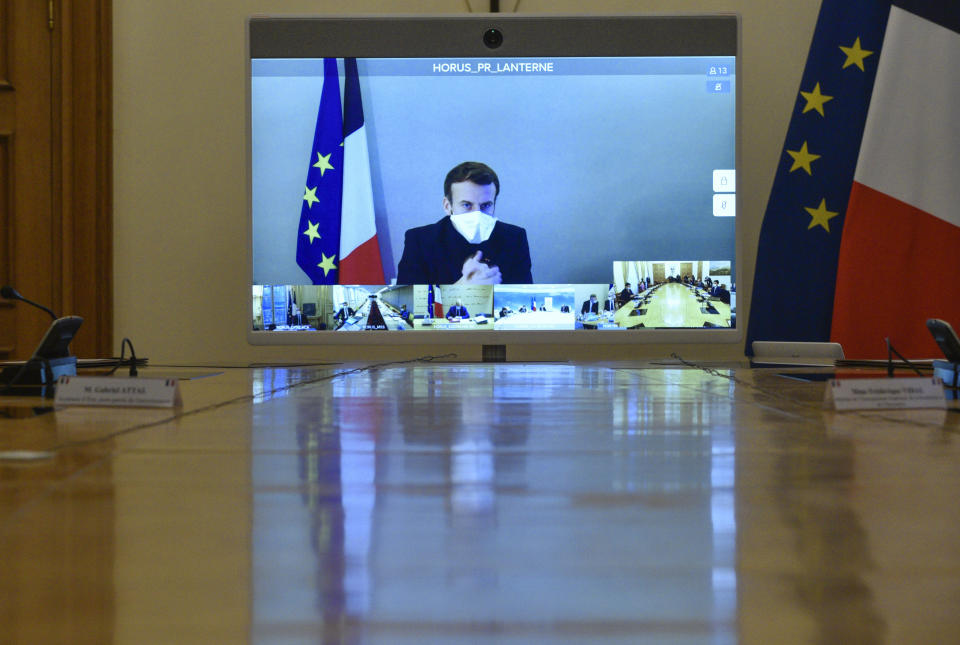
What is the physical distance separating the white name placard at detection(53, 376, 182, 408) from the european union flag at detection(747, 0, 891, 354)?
6.45 feet

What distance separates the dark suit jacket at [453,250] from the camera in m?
2.32

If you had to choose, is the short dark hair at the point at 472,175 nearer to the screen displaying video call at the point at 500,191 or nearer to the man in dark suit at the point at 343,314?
the screen displaying video call at the point at 500,191

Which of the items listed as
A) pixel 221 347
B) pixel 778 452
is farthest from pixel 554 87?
pixel 778 452

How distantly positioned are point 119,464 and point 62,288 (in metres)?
2.46

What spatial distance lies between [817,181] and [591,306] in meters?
0.78

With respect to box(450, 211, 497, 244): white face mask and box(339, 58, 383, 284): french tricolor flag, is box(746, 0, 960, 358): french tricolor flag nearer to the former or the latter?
box(450, 211, 497, 244): white face mask

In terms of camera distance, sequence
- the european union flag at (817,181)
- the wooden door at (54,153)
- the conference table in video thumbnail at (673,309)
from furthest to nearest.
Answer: the wooden door at (54,153) → the european union flag at (817,181) → the conference table in video thumbnail at (673,309)

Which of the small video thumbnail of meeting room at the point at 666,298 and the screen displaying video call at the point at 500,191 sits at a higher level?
the screen displaying video call at the point at 500,191

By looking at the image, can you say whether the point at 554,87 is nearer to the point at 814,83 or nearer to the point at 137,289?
the point at 814,83

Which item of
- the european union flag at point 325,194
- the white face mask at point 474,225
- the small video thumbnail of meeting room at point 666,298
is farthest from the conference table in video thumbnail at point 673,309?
the european union flag at point 325,194

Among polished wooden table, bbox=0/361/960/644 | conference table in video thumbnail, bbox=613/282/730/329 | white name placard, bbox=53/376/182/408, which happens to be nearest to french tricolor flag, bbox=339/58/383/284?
conference table in video thumbnail, bbox=613/282/730/329

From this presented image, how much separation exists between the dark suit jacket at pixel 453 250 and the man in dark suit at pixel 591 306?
0.54 ft

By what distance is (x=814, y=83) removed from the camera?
8.06ft

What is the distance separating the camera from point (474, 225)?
2.34 meters
